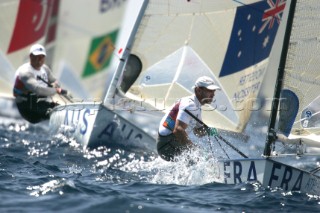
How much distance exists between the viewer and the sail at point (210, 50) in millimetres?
9320

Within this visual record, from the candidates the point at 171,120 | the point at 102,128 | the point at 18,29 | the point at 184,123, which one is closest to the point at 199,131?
the point at 184,123

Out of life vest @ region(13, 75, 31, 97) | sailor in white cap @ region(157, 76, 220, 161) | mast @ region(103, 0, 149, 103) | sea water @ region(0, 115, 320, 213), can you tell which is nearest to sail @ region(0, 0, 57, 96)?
life vest @ region(13, 75, 31, 97)

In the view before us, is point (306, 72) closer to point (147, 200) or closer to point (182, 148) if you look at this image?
point (182, 148)

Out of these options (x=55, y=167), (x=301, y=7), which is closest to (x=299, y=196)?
(x=301, y=7)

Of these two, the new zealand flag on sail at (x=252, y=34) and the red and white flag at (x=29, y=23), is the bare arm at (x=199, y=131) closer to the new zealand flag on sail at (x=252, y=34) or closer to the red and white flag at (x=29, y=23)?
the new zealand flag on sail at (x=252, y=34)

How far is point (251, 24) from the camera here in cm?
927

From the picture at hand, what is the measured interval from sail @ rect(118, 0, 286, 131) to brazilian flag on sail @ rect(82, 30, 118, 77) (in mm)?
4989

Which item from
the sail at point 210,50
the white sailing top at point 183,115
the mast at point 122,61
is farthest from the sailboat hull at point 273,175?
the mast at point 122,61

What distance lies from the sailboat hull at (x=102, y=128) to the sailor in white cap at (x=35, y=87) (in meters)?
0.62

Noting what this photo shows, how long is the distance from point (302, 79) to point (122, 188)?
2007 mm

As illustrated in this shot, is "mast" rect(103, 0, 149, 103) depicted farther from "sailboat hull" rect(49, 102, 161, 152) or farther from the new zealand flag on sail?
the new zealand flag on sail

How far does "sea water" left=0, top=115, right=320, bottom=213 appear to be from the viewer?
6.50 meters

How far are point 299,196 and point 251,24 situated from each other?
9.00 feet

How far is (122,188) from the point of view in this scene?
7.30 m
